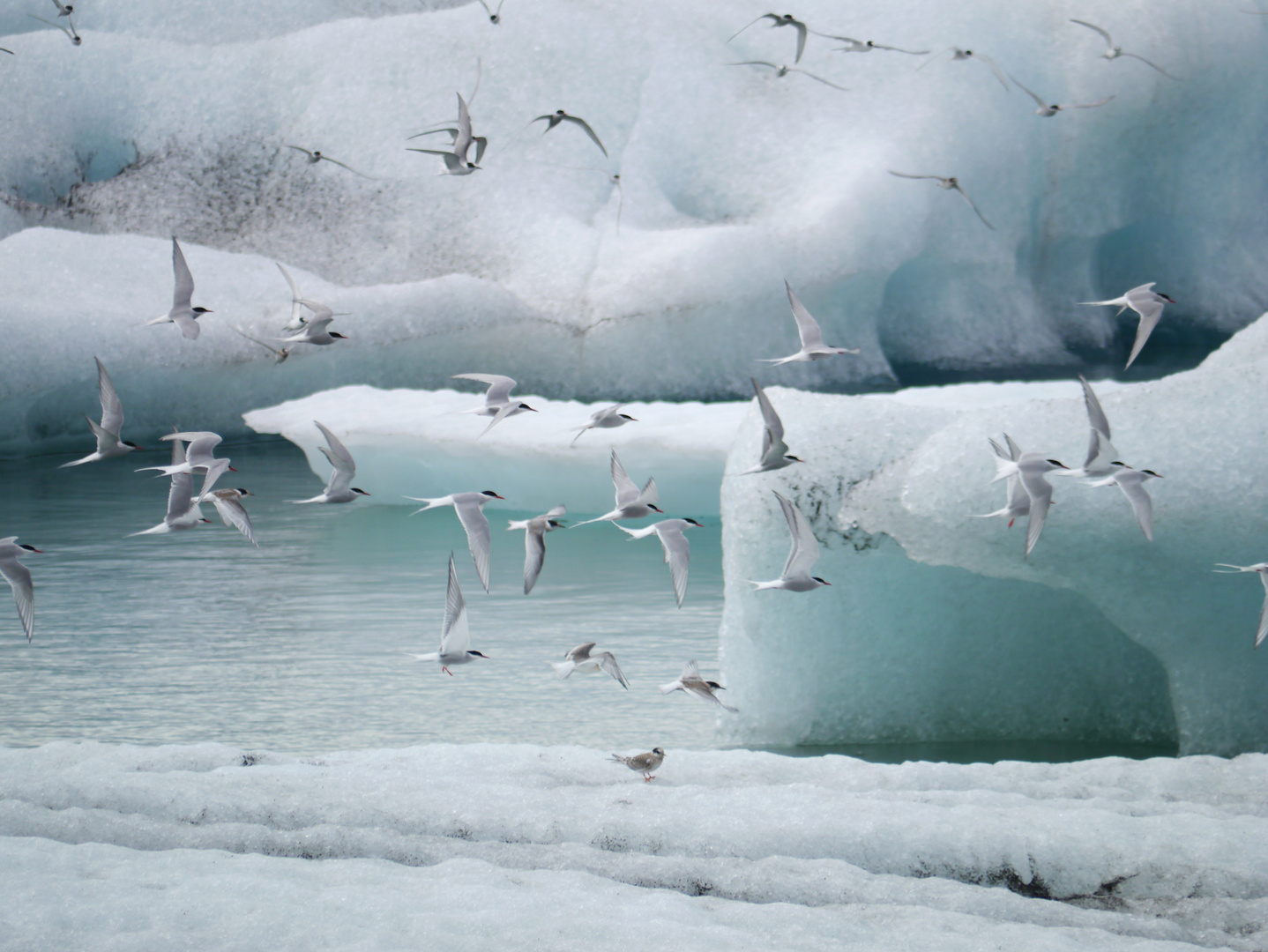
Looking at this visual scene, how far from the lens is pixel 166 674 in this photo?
5000 millimetres

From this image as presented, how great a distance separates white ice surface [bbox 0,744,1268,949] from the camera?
7.42ft

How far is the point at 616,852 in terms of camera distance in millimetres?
2732

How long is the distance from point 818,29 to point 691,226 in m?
2.37

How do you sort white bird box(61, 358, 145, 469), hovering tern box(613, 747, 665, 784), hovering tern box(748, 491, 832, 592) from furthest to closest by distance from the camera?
white bird box(61, 358, 145, 469)
hovering tern box(748, 491, 832, 592)
hovering tern box(613, 747, 665, 784)

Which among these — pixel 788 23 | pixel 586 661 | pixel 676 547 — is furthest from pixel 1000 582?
pixel 788 23

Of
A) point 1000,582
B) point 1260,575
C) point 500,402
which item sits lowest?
point 1000,582

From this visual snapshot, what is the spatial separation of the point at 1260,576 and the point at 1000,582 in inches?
35.9

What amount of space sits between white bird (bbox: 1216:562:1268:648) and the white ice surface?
318mm

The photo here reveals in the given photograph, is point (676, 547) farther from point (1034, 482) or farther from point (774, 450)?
point (1034, 482)

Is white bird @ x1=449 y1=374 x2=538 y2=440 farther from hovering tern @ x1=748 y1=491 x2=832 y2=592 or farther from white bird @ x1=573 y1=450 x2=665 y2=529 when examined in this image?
hovering tern @ x1=748 y1=491 x2=832 y2=592

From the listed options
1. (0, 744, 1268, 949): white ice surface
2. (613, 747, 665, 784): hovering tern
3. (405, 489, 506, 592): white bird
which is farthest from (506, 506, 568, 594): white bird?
(613, 747, 665, 784): hovering tern

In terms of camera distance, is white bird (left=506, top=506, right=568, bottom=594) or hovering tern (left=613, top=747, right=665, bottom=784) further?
white bird (left=506, top=506, right=568, bottom=594)

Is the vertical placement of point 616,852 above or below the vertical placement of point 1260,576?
below

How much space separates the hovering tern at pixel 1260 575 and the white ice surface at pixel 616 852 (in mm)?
318
